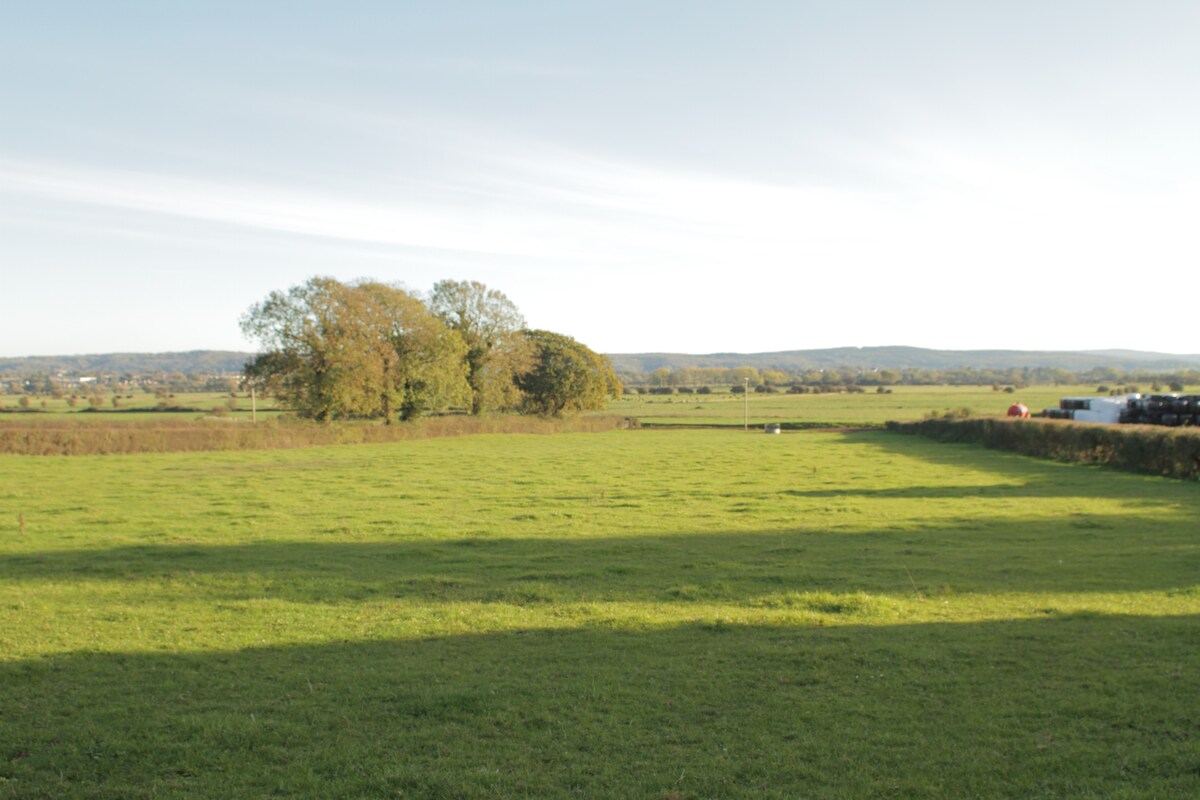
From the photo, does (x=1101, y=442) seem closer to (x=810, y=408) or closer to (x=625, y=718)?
(x=625, y=718)

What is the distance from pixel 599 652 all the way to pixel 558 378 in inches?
2898

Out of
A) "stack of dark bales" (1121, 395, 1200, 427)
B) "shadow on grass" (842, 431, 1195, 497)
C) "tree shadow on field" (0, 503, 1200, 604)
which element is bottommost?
"shadow on grass" (842, 431, 1195, 497)

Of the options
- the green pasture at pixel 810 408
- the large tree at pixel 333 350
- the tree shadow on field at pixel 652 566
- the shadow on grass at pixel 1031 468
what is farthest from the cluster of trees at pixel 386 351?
the tree shadow on field at pixel 652 566

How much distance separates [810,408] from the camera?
111 metres

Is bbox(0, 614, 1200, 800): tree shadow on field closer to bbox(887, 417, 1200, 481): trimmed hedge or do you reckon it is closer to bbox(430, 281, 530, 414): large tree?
bbox(887, 417, 1200, 481): trimmed hedge

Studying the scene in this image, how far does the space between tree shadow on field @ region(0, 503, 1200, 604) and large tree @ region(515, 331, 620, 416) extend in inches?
2517

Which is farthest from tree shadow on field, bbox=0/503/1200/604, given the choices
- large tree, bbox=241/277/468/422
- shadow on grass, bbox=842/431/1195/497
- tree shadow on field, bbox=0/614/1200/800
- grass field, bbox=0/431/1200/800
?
large tree, bbox=241/277/468/422

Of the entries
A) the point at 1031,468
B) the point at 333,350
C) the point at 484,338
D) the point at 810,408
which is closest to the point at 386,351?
the point at 333,350

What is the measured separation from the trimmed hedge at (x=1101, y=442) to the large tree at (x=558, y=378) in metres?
37.9

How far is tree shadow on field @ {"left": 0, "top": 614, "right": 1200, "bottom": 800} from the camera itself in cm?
586

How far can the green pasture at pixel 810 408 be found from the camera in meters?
87.6

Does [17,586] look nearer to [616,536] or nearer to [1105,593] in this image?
[616,536]

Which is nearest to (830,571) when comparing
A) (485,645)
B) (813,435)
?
(485,645)

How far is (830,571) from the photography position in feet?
47.5
